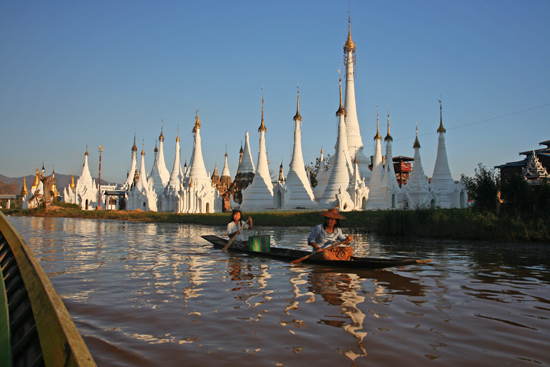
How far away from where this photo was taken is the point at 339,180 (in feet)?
115

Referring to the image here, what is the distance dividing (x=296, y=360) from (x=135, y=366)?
1.50 meters

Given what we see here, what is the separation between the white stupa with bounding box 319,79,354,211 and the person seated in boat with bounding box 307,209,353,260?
72.0 ft

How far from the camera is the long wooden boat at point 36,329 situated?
9.86 feet

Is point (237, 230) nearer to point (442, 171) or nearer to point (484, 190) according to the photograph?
point (484, 190)

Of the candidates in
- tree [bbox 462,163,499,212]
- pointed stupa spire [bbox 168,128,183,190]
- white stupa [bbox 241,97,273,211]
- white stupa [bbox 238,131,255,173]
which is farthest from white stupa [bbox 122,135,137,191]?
tree [bbox 462,163,499,212]

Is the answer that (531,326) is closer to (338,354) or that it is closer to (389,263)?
(338,354)

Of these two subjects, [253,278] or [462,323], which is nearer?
[462,323]

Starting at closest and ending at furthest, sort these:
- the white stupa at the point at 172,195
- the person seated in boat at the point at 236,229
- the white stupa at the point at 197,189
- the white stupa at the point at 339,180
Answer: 1. the person seated in boat at the point at 236,229
2. the white stupa at the point at 339,180
3. the white stupa at the point at 197,189
4. the white stupa at the point at 172,195

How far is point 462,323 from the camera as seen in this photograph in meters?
5.94

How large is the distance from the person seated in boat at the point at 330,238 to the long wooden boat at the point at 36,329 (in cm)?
601

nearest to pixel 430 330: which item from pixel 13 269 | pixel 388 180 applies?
pixel 13 269

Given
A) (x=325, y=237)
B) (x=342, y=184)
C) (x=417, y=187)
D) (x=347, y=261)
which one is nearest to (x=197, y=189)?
(x=342, y=184)

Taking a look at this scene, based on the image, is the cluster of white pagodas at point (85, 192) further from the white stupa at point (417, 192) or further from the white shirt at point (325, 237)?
the white shirt at point (325, 237)

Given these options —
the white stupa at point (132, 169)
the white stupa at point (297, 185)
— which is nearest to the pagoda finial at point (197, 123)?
the white stupa at point (297, 185)
